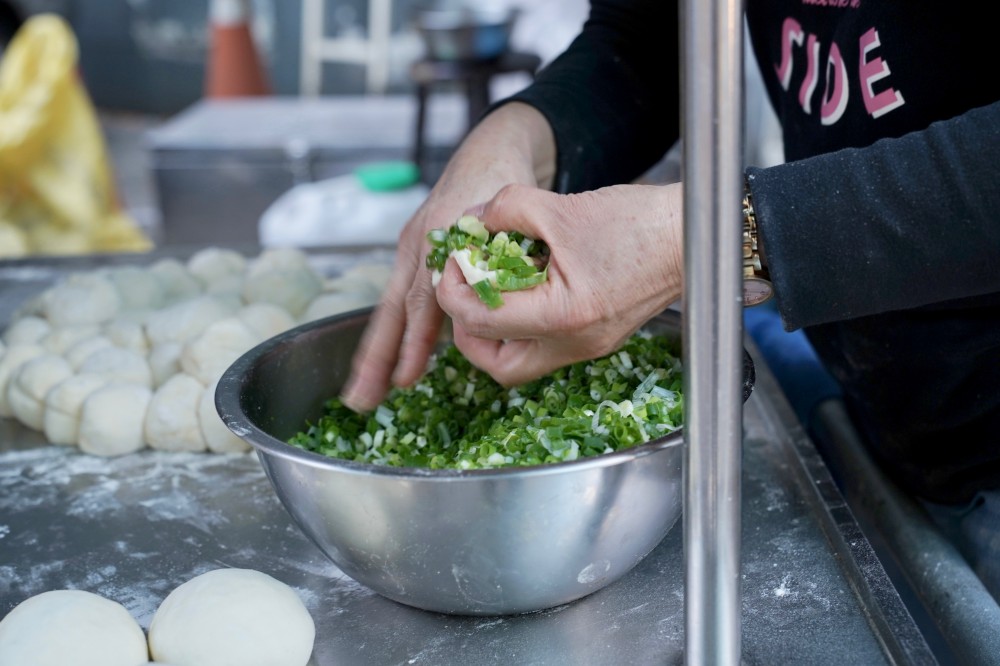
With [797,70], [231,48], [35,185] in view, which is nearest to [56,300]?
[797,70]

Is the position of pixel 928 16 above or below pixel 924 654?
above

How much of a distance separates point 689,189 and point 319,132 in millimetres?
4034

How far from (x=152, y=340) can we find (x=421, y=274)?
0.78m

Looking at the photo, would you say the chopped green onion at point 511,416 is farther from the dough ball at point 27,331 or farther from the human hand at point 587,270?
the dough ball at point 27,331

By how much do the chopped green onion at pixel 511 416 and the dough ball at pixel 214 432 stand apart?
0.20 metres

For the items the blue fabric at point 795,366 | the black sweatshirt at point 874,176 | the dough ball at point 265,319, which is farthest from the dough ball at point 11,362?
the blue fabric at point 795,366

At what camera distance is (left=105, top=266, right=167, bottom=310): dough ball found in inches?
75.1

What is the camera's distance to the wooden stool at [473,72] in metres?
3.63

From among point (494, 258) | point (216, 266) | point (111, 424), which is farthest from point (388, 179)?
point (494, 258)

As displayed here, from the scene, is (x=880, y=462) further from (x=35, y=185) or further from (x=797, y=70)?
(x=35, y=185)

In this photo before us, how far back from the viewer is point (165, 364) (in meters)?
1.66

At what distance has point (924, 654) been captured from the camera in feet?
3.09

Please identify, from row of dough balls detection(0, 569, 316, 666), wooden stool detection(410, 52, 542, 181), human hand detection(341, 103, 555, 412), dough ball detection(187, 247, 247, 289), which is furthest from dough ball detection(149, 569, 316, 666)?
wooden stool detection(410, 52, 542, 181)

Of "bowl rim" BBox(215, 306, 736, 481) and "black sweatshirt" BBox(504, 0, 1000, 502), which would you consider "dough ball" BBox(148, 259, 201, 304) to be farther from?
"bowl rim" BBox(215, 306, 736, 481)
